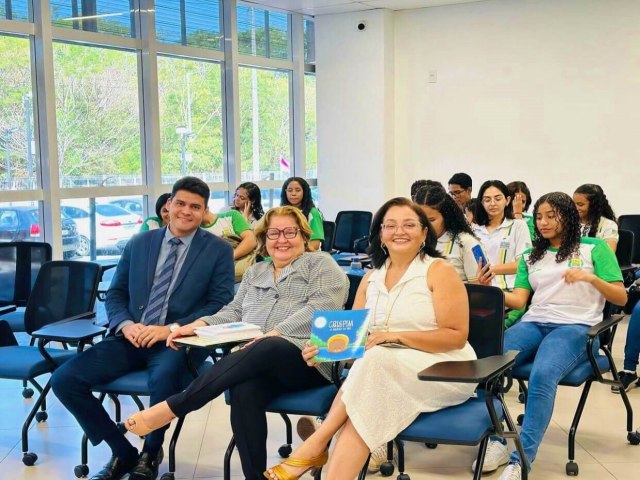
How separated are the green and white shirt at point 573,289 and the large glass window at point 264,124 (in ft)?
19.6

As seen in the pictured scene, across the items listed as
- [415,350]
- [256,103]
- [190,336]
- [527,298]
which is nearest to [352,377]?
[415,350]

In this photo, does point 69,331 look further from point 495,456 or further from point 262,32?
point 262,32

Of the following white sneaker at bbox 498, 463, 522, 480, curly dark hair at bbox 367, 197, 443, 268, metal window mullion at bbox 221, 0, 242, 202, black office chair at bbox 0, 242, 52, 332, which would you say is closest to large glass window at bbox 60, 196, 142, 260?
metal window mullion at bbox 221, 0, 242, 202

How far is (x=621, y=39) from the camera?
8242 millimetres

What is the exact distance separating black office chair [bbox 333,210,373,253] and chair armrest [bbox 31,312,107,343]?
4.08 metres

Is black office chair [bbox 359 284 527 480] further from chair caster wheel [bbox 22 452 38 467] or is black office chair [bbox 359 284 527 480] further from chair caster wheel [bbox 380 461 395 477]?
chair caster wheel [bbox 22 452 38 467]

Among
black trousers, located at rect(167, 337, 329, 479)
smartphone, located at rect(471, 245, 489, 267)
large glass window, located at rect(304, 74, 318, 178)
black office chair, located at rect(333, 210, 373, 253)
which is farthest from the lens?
large glass window, located at rect(304, 74, 318, 178)

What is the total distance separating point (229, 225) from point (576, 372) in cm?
308

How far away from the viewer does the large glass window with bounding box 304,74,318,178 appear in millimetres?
10508

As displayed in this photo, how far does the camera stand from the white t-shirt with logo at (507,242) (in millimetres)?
5332

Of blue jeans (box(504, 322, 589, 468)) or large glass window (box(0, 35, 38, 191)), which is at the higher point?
large glass window (box(0, 35, 38, 191))

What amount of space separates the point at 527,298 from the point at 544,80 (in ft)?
16.9

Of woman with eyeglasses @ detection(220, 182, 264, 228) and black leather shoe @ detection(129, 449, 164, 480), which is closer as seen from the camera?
black leather shoe @ detection(129, 449, 164, 480)

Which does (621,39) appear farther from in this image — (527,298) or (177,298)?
(177,298)
